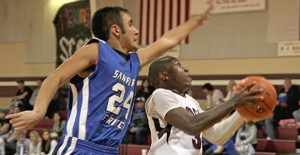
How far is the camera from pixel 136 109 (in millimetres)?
12602

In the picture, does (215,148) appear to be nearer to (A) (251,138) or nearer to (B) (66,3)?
(A) (251,138)

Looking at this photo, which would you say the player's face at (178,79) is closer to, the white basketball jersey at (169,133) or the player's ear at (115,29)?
the white basketball jersey at (169,133)

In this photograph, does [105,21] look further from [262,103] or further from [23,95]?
[23,95]

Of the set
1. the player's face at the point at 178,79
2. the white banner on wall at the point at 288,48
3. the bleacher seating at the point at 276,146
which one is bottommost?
the bleacher seating at the point at 276,146

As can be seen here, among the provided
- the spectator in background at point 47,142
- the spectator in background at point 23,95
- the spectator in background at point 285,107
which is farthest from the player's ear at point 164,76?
the spectator in background at point 23,95

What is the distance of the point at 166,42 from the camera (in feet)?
13.0

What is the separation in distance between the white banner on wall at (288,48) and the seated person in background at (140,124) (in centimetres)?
349

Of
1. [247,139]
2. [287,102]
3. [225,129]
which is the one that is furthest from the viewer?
[287,102]

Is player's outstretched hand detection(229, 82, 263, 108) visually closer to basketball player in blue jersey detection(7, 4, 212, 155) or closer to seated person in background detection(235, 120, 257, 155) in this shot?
basketball player in blue jersey detection(7, 4, 212, 155)

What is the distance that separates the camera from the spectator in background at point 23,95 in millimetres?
15145

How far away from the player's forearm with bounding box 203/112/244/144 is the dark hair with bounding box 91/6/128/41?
99cm

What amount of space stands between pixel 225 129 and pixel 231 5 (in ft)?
32.8

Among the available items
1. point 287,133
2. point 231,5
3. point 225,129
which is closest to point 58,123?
point 231,5

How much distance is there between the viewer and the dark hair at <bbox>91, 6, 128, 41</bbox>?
3.61m
